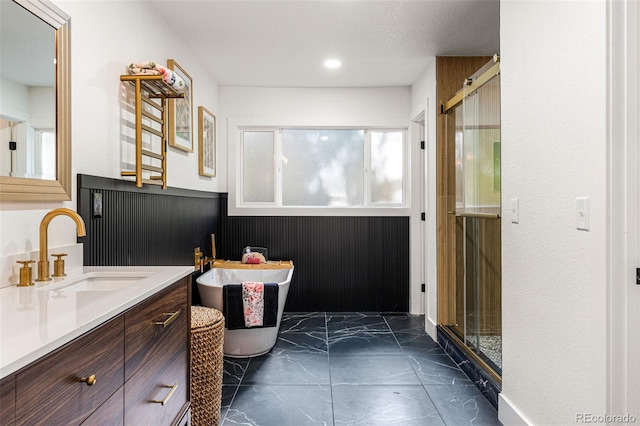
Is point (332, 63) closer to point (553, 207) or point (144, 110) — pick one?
point (144, 110)

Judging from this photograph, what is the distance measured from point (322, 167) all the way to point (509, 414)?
2955mm

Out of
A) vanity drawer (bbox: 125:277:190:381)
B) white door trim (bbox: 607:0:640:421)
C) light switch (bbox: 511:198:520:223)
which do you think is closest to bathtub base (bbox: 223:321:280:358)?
vanity drawer (bbox: 125:277:190:381)

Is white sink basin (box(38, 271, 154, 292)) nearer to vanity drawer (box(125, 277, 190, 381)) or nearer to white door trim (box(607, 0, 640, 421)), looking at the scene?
vanity drawer (box(125, 277, 190, 381))

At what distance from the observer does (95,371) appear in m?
0.97

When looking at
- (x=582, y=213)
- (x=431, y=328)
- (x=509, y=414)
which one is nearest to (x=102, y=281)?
(x=582, y=213)

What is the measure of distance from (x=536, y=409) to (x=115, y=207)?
2245 mm

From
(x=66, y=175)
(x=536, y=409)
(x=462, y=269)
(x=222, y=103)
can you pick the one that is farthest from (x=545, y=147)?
(x=222, y=103)

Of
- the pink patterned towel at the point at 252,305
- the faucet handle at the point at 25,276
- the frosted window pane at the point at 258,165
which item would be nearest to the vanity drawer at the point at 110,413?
the faucet handle at the point at 25,276

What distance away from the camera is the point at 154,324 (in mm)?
1322

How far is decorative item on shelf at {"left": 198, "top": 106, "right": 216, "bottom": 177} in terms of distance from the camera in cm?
353

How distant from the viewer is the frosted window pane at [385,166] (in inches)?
173

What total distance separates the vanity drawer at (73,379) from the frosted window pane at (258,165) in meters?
3.35

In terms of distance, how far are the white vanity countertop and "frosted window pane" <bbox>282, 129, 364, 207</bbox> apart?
9.59 feet

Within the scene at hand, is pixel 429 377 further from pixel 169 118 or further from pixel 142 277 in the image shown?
pixel 169 118
